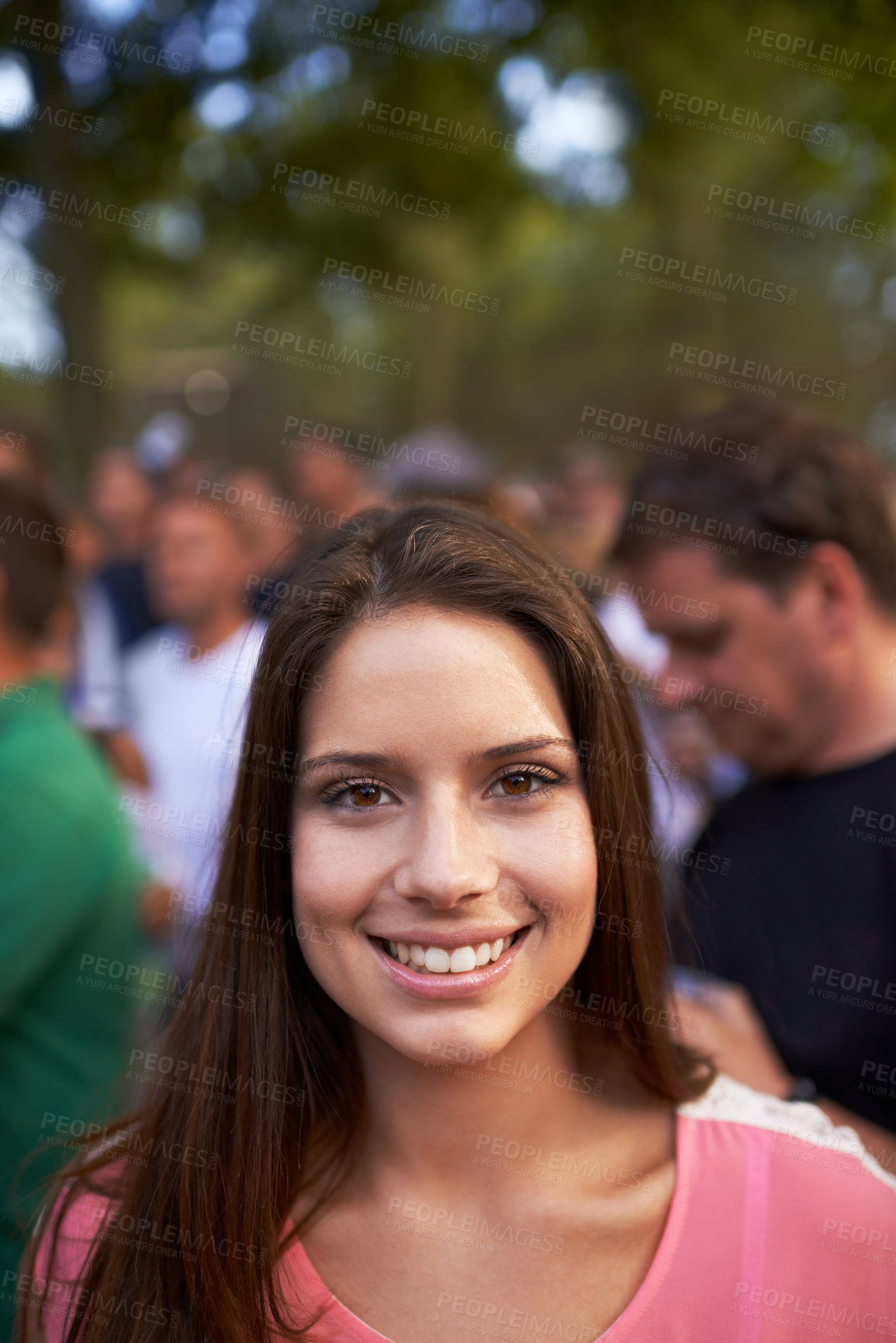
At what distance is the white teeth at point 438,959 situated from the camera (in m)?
1.44

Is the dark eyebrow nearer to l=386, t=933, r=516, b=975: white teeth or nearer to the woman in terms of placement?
the woman

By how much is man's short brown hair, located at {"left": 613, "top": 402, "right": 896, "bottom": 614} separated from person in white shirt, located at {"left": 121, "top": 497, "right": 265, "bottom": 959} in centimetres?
161

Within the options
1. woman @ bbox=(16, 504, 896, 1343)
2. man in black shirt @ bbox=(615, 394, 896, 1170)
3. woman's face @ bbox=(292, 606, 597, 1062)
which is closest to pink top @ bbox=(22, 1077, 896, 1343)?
woman @ bbox=(16, 504, 896, 1343)

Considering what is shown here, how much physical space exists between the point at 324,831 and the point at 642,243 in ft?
62.4

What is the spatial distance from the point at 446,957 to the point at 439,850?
0.17 metres

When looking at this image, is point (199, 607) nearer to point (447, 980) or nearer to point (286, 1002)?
point (286, 1002)

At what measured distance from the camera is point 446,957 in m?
1.44

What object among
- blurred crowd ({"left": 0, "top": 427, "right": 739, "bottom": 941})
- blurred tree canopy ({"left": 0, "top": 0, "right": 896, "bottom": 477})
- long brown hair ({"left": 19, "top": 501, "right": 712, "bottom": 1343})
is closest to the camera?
long brown hair ({"left": 19, "top": 501, "right": 712, "bottom": 1343})

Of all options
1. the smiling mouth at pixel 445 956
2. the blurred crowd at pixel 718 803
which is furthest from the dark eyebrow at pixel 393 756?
the blurred crowd at pixel 718 803

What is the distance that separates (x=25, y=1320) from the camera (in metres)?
1.69

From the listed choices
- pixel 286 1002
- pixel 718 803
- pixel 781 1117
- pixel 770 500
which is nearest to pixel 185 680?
pixel 718 803

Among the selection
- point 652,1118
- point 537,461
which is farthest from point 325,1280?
point 537,461

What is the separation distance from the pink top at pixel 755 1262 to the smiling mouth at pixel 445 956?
0.49 metres

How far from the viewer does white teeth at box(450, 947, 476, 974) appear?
1440mm
